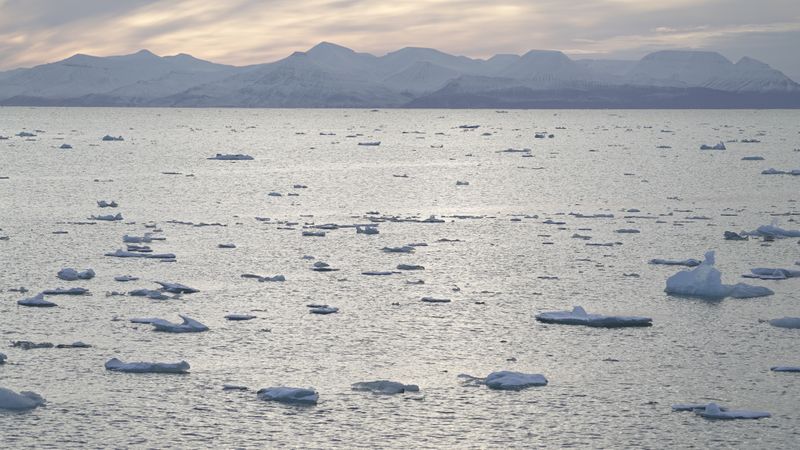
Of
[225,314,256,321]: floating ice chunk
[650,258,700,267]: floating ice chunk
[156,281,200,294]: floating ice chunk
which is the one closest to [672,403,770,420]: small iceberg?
[225,314,256,321]: floating ice chunk

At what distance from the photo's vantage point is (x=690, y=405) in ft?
54.5

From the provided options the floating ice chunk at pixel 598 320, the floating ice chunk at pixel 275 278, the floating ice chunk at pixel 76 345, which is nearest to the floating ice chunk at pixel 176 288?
the floating ice chunk at pixel 275 278

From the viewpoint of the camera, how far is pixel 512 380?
17.7 meters

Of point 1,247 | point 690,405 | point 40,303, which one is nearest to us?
point 690,405

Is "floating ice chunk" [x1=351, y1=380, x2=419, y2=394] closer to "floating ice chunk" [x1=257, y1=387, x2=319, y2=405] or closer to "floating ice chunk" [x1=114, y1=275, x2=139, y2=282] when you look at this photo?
"floating ice chunk" [x1=257, y1=387, x2=319, y2=405]

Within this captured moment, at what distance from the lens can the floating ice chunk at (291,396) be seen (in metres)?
16.6

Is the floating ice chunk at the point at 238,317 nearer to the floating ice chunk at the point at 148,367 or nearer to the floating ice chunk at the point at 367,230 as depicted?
the floating ice chunk at the point at 148,367

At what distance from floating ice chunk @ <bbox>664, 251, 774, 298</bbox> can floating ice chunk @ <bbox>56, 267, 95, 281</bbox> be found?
13.5m

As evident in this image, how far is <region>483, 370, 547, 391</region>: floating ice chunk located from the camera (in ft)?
57.8

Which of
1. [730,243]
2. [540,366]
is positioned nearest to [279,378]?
[540,366]

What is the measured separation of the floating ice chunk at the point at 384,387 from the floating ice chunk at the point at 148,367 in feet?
9.67

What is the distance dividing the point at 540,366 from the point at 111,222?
2323cm

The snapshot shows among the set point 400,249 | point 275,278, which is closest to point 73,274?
point 275,278

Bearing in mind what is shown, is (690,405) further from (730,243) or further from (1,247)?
(1,247)
